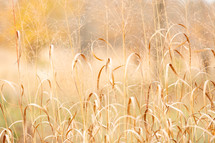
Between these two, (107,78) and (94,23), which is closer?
(107,78)

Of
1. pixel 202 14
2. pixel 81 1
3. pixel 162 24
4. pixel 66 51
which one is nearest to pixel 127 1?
pixel 81 1

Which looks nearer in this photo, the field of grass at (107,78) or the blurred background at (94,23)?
the field of grass at (107,78)

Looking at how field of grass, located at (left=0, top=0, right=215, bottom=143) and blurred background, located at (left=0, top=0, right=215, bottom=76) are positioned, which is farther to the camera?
blurred background, located at (left=0, top=0, right=215, bottom=76)

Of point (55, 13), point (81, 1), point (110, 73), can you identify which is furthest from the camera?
point (55, 13)

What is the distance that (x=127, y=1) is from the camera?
1.28 meters

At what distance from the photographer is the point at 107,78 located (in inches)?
38.9

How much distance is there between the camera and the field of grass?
3.41 ft

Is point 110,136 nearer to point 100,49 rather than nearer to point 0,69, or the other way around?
point 100,49

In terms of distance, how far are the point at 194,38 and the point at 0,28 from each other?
82.9 inches

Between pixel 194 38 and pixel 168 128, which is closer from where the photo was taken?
pixel 168 128

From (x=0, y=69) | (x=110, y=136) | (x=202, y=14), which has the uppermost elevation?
(x=202, y=14)

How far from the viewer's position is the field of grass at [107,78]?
3.41 ft

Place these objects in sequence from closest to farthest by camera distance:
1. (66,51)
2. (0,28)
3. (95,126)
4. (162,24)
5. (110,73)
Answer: (110,73)
(95,126)
(66,51)
(162,24)
(0,28)

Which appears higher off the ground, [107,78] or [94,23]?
[94,23]
